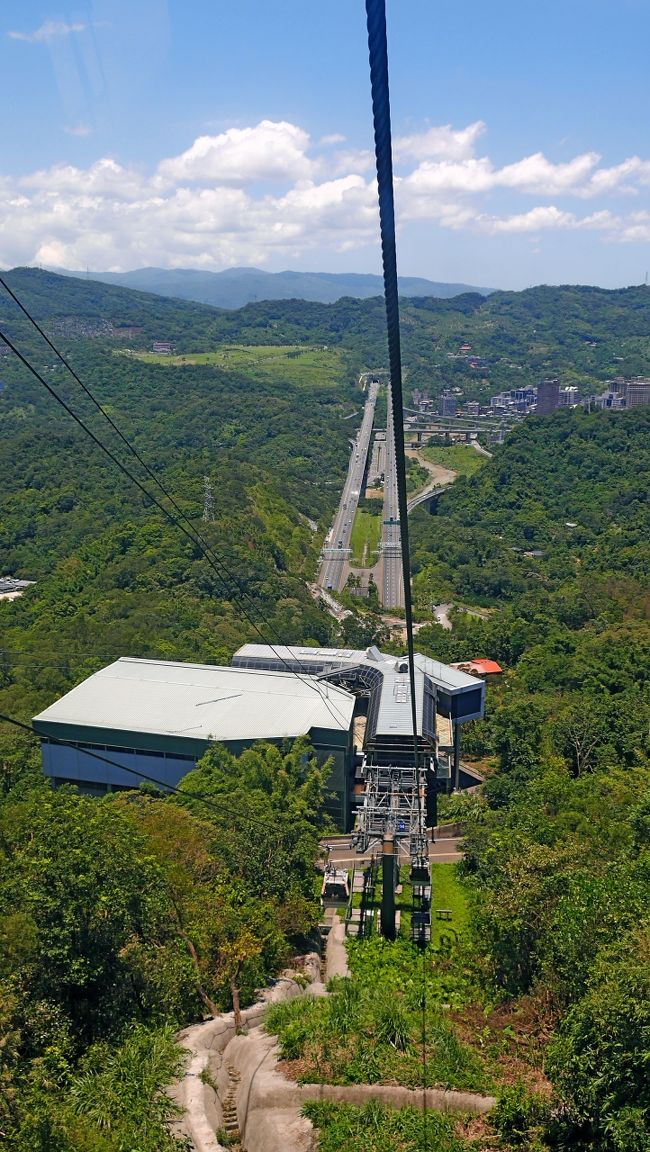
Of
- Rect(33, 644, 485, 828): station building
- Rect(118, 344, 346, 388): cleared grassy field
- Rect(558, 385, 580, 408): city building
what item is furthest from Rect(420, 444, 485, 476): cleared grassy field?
Rect(33, 644, 485, 828): station building

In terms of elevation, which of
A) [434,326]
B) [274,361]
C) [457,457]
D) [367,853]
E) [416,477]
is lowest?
[367,853]

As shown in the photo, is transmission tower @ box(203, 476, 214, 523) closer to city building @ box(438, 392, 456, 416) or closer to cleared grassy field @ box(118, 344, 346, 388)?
cleared grassy field @ box(118, 344, 346, 388)

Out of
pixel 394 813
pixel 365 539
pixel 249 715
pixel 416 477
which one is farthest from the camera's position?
pixel 416 477

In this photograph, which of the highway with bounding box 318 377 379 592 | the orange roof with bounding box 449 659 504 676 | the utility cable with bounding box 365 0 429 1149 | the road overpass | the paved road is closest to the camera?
the utility cable with bounding box 365 0 429 1149

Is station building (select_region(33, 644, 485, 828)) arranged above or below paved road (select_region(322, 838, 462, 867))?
above

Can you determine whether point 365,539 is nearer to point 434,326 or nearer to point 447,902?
point 447,902

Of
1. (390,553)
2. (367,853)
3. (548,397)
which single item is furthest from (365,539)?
(548,397)

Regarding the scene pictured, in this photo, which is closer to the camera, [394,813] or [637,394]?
[394,813]

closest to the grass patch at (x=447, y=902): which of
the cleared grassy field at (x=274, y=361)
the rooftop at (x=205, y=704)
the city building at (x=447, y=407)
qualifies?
the rooftop at (x=205, y=704)
